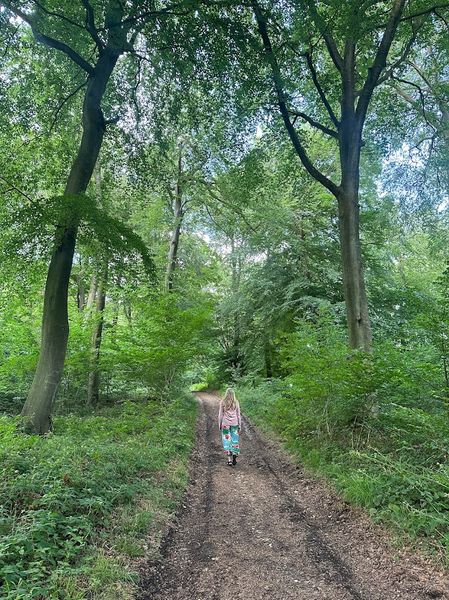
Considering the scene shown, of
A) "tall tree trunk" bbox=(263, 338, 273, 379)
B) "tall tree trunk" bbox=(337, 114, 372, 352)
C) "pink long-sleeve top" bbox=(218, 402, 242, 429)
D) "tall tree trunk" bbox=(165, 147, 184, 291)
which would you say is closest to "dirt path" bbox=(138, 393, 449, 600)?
"pink long-sleeve top" bbox=(218, 402, 242, 429)

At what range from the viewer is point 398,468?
475 cm

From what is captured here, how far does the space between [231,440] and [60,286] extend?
4834mm

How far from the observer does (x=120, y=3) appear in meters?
6.68

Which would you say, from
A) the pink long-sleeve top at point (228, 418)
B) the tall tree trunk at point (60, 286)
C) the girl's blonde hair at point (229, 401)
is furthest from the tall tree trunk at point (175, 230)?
the pink long-sleeve top at point (228, 418)

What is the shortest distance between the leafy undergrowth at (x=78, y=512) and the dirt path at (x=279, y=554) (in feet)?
1.13

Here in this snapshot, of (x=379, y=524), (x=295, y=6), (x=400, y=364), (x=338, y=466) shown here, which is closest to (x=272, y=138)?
(x=295, y=6)

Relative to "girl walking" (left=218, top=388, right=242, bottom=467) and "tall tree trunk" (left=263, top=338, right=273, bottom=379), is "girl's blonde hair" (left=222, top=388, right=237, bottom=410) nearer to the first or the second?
"girl walking" (left=218, top=388, right=242, bottom=467)

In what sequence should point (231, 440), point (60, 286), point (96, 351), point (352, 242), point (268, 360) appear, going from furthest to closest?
point (268, 360) < point (96, 351) < point (352, 242) < point (231, 440) < point (60, 286)

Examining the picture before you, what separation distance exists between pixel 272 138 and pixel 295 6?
378cm

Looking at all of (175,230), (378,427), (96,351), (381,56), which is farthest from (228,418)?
(175,230)

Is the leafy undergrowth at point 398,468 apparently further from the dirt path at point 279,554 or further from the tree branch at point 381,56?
the tree branch at point 381,56

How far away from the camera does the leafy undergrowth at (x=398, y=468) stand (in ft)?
13.6

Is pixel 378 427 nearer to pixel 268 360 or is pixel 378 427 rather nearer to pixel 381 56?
pixel 381 56

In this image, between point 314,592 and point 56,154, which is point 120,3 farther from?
point 314,592
